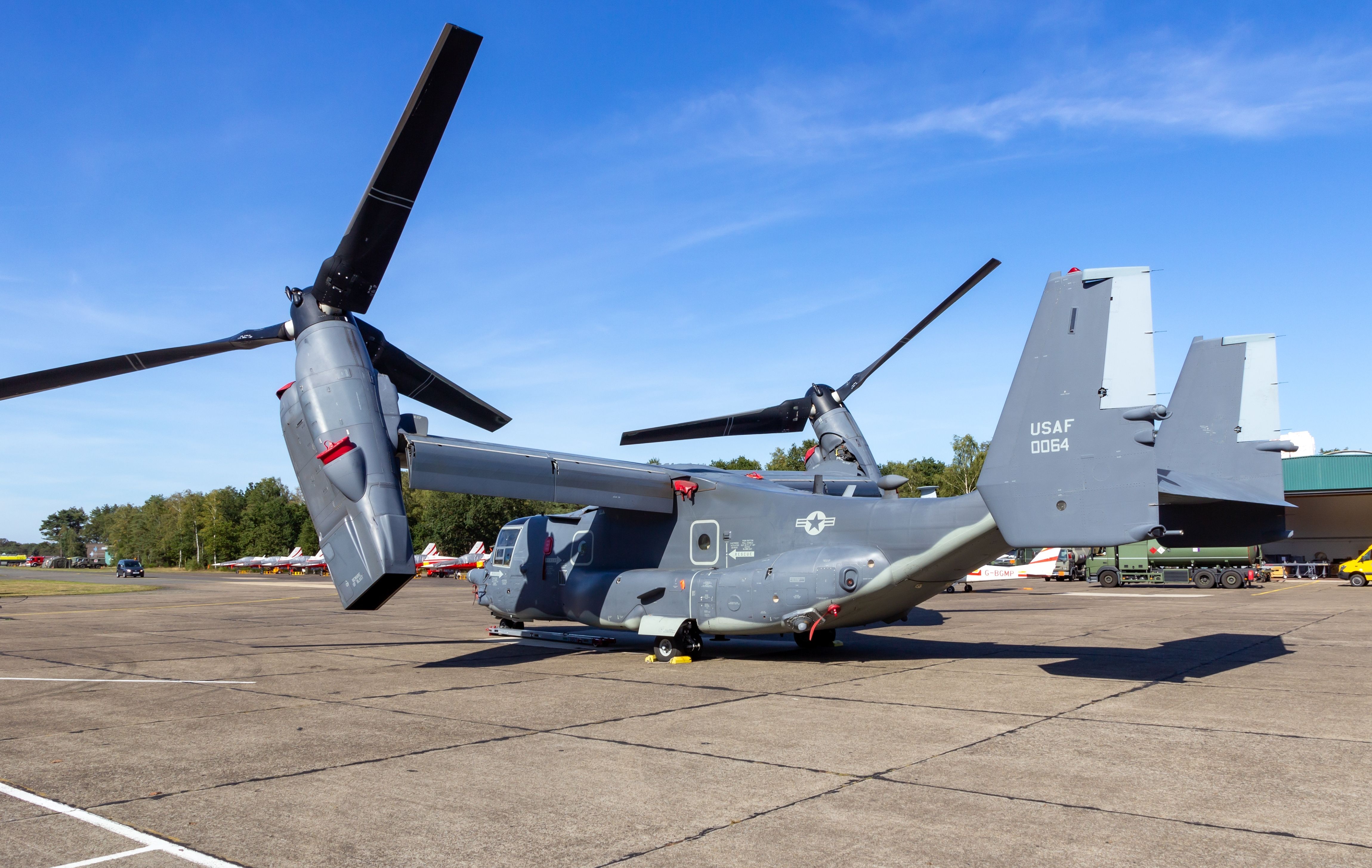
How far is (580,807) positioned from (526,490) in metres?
8.18

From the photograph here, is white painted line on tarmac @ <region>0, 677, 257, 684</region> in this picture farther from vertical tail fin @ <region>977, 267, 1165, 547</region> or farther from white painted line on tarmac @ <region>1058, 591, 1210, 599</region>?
white painted line on tarmac @ <region>1058, 591, 1210, 599</region>

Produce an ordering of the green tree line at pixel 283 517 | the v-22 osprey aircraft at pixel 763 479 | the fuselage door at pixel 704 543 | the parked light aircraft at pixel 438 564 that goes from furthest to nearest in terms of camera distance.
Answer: the green tree line at pixel 283 517
the parked light aircraft at pixel 438 564
the fuselage door at pixel 704 543
the v-22 osprey aircraft at pixel 763 479

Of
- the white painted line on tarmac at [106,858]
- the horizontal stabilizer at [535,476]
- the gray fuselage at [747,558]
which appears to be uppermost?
the horizontal stabilizer at [535,476]

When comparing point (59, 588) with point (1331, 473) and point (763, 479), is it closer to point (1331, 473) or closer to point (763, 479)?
point (763, 479)

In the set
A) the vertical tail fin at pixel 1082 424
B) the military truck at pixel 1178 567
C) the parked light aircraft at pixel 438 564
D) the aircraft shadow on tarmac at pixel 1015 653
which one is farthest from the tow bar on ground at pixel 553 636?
the parked light aircraft at pixel 438 564

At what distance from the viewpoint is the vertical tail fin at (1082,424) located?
1031 centimetres

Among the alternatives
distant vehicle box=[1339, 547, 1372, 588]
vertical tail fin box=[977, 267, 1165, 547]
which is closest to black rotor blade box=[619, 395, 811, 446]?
vertical tail fin box=[977, 267, 1165, 547]

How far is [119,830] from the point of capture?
5.94 m

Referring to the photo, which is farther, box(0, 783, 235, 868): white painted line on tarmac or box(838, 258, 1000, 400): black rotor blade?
box(838, 258, 1000, 400): black rotor blade

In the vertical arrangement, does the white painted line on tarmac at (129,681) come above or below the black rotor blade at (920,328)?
below

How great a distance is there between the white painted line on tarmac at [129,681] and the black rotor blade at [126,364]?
4548mm

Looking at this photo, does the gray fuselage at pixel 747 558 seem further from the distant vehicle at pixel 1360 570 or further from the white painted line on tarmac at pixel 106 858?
the distant vehicle at pixel 1360 570

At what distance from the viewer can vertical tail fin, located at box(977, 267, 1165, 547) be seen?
10312mm

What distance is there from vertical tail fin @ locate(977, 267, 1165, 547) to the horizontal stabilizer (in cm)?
610
